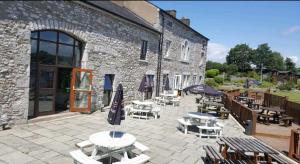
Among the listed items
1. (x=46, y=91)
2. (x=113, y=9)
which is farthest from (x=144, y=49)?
(x=46, y=91)

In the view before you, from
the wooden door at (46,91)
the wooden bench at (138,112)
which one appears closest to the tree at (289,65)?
the wooden bench at (138,112)

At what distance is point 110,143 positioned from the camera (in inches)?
199

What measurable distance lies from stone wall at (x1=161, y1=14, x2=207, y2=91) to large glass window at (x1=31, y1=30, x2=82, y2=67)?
9.28 metres

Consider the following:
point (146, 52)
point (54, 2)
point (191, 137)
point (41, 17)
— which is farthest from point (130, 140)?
point (146, 52)

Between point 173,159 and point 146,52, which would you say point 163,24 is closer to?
point 146,52

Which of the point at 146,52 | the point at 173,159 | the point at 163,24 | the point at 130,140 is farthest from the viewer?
the point at 163,24

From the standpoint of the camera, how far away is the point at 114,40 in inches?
478

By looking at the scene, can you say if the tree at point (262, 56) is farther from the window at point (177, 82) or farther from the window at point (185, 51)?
the window at point (177, 82)

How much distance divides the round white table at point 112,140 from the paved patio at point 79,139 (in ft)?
2.91

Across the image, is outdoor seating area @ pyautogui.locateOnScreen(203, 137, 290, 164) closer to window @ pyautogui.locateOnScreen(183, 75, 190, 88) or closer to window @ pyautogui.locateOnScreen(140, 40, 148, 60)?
window @ pyautogui.locateOnScreen(140, 40, 148, 60)

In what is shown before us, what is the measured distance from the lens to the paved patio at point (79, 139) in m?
5.66

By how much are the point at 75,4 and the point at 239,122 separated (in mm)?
9598

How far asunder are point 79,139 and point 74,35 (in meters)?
4.76

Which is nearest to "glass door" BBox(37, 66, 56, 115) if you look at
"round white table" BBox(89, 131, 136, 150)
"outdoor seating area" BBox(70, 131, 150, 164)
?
"outdoor seating area" BBox(70, 131, 150, 164)
